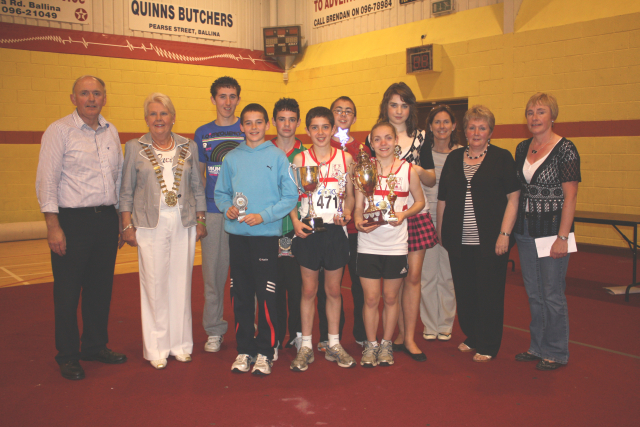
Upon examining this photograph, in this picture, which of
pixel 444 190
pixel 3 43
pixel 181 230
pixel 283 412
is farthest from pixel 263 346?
pixel 3 43

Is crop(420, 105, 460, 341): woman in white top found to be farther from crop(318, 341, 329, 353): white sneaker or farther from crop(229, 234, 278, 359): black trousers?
crop(229, 234, 278, 359): black trousers

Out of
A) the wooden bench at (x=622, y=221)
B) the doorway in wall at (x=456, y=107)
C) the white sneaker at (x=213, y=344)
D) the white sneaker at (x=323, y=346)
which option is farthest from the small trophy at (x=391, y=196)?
the doorway in wall at (x=456, y=107)

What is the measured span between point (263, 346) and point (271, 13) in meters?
9.64

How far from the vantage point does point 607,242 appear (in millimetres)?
6820

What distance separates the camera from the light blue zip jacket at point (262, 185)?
2.87m

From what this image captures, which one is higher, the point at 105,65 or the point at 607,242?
the point at 105,65

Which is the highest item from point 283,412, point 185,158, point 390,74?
point 390,74

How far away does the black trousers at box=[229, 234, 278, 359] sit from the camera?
9.46 ft

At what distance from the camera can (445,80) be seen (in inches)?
328

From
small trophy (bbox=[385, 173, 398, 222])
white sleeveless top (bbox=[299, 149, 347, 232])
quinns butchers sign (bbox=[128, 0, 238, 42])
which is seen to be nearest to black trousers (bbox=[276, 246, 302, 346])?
white sleeveless top (bbox=[299, 149, 347, 232])

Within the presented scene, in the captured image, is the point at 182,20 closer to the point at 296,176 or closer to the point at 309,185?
the point at 296,176

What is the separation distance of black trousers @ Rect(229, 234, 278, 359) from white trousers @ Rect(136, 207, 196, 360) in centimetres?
36

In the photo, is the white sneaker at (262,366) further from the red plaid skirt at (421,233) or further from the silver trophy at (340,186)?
the red plaid skirt at (421,233)

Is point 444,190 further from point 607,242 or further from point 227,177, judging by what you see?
point 607,242
